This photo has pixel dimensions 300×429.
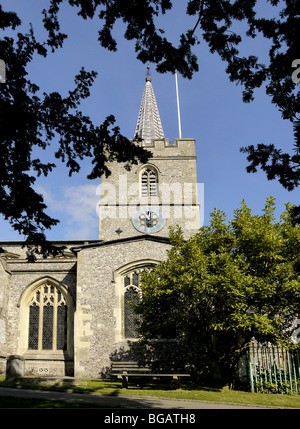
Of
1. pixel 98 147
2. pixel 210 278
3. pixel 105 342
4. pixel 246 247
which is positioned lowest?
pixel 105 342

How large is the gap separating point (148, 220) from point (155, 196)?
2.00m

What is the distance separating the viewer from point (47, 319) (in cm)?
1869

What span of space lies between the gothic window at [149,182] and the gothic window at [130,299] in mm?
10651

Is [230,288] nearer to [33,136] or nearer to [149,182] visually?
[33,136]

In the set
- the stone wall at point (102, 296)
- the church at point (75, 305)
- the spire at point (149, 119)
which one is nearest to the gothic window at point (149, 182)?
the spire at point (149, 119)

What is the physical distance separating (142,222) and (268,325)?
614 inches

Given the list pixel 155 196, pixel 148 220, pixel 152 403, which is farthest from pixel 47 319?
pixel 155 196

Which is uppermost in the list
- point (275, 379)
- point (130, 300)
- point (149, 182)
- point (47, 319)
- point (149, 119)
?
point (149, 119)

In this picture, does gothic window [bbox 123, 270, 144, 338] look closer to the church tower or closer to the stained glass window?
the stained glass window

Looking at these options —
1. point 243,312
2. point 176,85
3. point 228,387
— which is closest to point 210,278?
point 243,312

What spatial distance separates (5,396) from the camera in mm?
9438

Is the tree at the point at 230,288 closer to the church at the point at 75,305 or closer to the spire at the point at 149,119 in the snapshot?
the church at the point at 75,305

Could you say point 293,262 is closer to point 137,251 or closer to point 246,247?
point 246,247

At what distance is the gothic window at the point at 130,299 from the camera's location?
16953 mm
